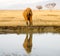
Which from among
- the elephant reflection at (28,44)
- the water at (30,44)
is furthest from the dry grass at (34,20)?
the elephant reflection at (28,44)

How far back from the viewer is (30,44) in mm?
7051

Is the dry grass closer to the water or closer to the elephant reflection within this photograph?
the water

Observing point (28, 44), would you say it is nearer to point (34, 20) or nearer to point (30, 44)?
point (30, 44)

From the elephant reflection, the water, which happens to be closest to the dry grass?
the water

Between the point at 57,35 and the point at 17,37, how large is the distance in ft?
3.55

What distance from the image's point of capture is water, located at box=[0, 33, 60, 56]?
21.0 ft

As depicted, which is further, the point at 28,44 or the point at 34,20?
the point at 34,20

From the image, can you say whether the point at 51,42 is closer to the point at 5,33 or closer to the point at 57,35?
the point at 57,35

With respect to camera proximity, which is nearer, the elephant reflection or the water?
the water

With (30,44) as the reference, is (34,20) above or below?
below

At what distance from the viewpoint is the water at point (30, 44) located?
640 centimetres

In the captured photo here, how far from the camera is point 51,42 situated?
7273 millimetres

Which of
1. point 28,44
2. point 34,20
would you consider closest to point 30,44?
point 28,44

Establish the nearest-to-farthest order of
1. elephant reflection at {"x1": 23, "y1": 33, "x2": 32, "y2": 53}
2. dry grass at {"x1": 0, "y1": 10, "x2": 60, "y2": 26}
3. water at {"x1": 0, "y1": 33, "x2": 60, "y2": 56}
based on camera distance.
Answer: water at {"x1": 0, "y1": 33, "x2": 60, "y2": 56} → elephant reflection at {"x1": 23, "y1": 33, "x2": 32, "y2": 53} → dry grass at {"x1": 0, "y1": 10, "x2": 60, "y2": 26}
